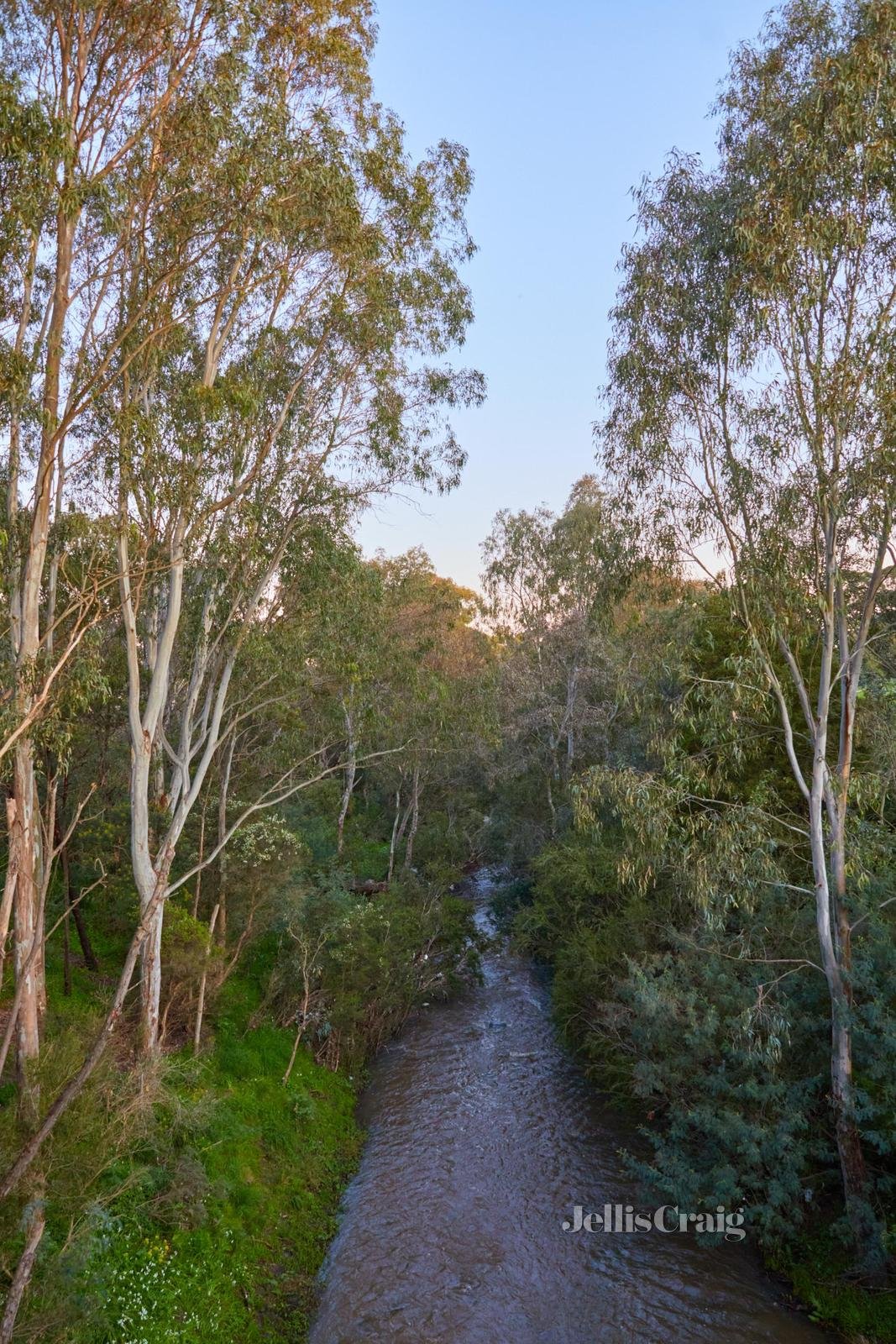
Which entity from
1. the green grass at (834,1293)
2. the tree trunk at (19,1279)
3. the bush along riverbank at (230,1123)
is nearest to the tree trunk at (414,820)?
the bush along riverbank at (230,1123)

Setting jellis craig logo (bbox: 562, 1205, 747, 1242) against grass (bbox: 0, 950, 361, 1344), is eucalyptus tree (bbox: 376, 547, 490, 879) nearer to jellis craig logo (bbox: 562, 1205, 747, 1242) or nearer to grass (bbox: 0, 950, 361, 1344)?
grass (bbox: 0, 950, 361, 1344)

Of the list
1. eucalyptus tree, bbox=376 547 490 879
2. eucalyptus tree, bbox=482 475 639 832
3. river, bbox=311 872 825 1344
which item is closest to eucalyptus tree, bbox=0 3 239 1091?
river, bbox=311 872 825 1344

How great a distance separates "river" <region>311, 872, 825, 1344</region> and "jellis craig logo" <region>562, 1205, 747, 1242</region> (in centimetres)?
9

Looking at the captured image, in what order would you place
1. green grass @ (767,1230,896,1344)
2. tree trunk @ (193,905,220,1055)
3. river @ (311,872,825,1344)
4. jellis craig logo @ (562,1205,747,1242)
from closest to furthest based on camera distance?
green grass @ (767,1230,896,1344)
river @ (311,872,825,1344)
jellis craig logo @ (562,1205,747,1242)
tree trunk @ (193,905,220,1055)

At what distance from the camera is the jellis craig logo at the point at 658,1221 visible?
9766mm

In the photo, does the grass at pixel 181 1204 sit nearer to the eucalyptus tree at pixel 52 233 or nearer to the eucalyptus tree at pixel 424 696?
the eucalyptus tree at pixel 52 233

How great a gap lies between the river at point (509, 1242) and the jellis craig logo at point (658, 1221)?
9cm

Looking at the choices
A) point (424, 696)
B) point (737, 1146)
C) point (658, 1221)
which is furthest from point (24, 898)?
point (424, 696)

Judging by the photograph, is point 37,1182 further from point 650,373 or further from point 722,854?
point 650,373

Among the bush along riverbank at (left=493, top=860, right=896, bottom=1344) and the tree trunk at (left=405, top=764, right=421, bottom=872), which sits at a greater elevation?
the tree trunk at (left=405, top=764, right=421, bottom=872)

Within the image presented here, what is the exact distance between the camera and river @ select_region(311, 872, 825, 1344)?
8.55 m

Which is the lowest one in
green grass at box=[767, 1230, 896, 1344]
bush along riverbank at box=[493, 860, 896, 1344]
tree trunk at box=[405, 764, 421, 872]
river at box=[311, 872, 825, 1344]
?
river at box=[311, 872, 825, 1344]

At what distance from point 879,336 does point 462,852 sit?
83.1ft

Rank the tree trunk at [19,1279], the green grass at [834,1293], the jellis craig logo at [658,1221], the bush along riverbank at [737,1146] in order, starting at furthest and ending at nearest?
1. the jellis craig logo at [658,1221]
2. the bush along riverbank at [737,1146]
3. the green grass at [834,1293]
4. the tree trunk at [19,1279]
